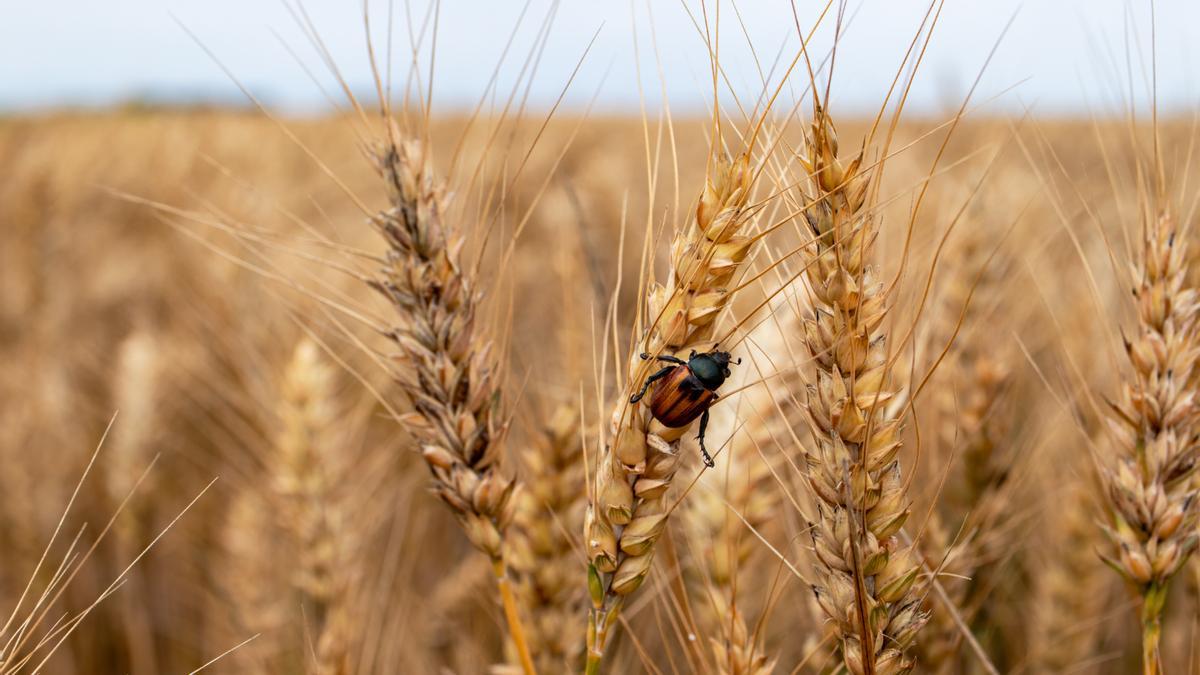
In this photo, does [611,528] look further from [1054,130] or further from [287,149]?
[1054,130]

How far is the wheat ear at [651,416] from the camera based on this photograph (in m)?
0.85

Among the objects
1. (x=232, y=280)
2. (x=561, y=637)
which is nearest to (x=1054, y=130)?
(x=232, y=280)

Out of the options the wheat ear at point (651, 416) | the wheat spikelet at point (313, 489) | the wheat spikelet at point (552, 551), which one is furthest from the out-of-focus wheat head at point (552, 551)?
the wheat spikelet at point (313, 489)

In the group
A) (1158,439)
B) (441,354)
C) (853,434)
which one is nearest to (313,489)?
(441,354)

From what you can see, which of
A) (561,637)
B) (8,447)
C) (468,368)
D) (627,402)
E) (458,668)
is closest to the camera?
(627,402)

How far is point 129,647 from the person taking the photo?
114 inches

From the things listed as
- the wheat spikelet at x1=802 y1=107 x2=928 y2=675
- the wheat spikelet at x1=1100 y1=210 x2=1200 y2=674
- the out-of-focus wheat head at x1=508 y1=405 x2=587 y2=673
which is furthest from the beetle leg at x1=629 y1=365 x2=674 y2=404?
the wheat spikelet at x1=1100 y1=210 x2=1200 y2=674

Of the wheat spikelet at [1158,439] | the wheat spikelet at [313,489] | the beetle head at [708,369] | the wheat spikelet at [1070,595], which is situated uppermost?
the beetle head at [708,369]

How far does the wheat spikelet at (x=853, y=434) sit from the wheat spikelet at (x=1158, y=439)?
0.36 metres

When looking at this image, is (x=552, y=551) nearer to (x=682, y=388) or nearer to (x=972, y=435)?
(x=682, y=388)

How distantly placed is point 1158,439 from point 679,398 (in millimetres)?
682

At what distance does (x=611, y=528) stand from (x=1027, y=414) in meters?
2.58

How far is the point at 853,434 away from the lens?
2.85ft

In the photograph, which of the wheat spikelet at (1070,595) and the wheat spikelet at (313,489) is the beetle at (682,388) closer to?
the wheat spikelet at (313,489)
